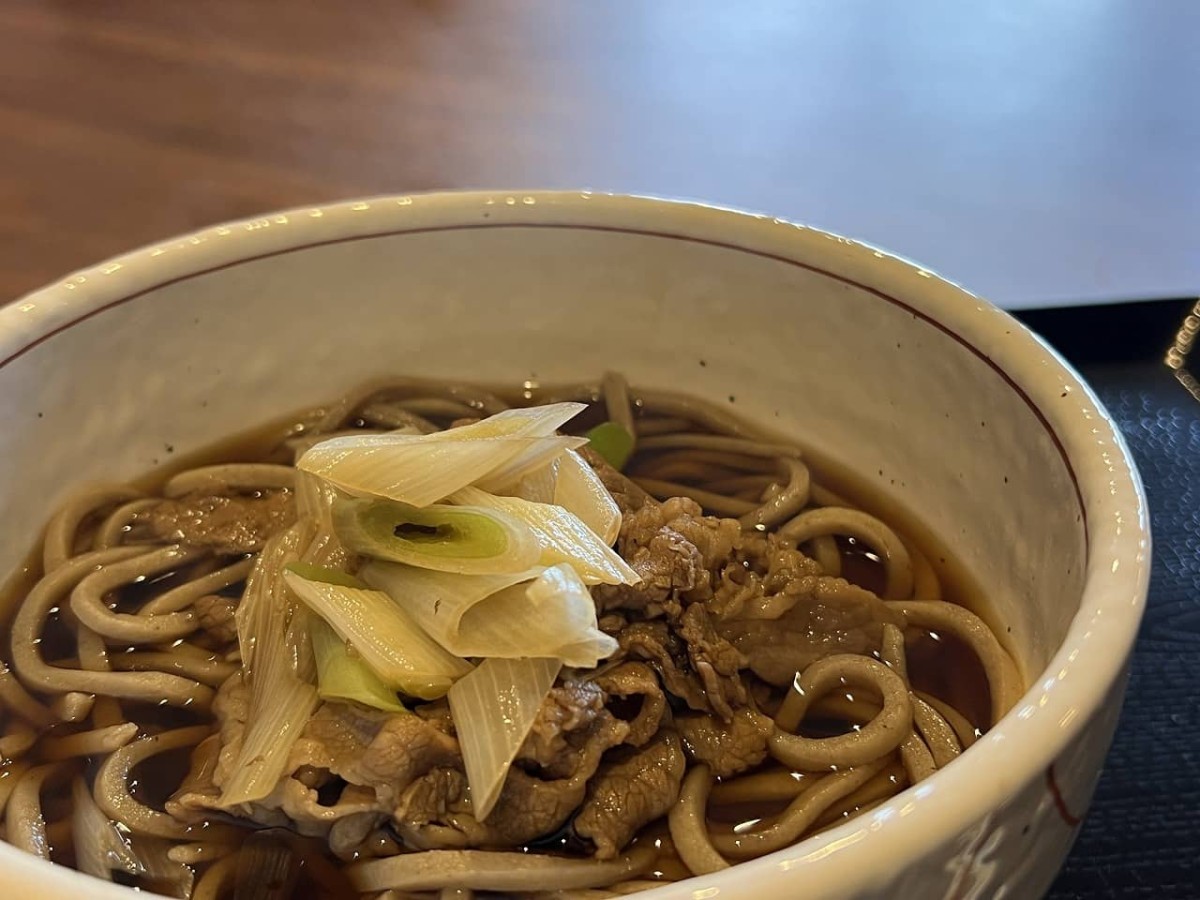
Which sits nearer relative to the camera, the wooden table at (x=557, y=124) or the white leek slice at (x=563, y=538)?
the white leek slice at (x=563, y=538)

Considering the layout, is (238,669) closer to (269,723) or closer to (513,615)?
(269,723)

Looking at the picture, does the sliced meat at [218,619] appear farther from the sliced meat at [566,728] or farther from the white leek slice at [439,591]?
the sliced meat at [566,728]

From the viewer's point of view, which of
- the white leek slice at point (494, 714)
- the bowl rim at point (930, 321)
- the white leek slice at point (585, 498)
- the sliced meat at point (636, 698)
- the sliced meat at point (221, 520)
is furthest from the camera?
the sliced meat at point (221, 520)

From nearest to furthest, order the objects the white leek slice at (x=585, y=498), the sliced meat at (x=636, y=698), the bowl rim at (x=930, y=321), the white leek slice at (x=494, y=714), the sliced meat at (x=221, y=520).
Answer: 1. the bowl rim at (x=930, y=321)
2. the white leek slice at (x=494, y=714)
3. the sliced meat at (x=636, y=698)
4. the white leek slice at (x=585, y=498)
5. the sliced meat at (x=221, y=520)

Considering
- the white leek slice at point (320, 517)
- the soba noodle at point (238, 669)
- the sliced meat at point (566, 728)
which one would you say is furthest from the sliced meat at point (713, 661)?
the white leek slice at point (320, 517)

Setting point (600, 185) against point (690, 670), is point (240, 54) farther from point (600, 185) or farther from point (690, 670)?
point (690, 670)

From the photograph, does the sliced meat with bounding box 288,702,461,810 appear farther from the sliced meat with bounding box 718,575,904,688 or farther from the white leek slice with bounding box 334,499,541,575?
the sliced meat with bounding box 718,575,904,688
